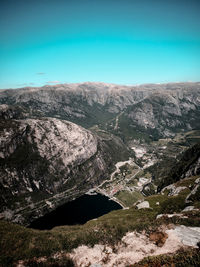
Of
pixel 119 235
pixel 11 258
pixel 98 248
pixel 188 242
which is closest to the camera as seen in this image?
pixel 188 242

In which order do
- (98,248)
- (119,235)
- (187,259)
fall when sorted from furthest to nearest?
(119,235)
(98,248)
(187,259)

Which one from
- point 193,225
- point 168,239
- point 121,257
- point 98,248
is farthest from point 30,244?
point 193,225

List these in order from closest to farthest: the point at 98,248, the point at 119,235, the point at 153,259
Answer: the point at 153,259 → the point at 98,248 → the point at 119,235

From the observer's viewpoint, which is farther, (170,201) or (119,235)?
(170,201)

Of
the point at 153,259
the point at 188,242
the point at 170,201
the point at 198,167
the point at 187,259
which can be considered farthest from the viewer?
the point at 198,167

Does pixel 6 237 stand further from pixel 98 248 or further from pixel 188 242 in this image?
pixel 188 242

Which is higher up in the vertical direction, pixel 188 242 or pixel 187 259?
pixel 187 259

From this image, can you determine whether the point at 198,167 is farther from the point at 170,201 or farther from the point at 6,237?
the point at 6,237

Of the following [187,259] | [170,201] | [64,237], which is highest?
[187,259]

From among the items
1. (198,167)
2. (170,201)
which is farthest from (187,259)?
(198,167)
